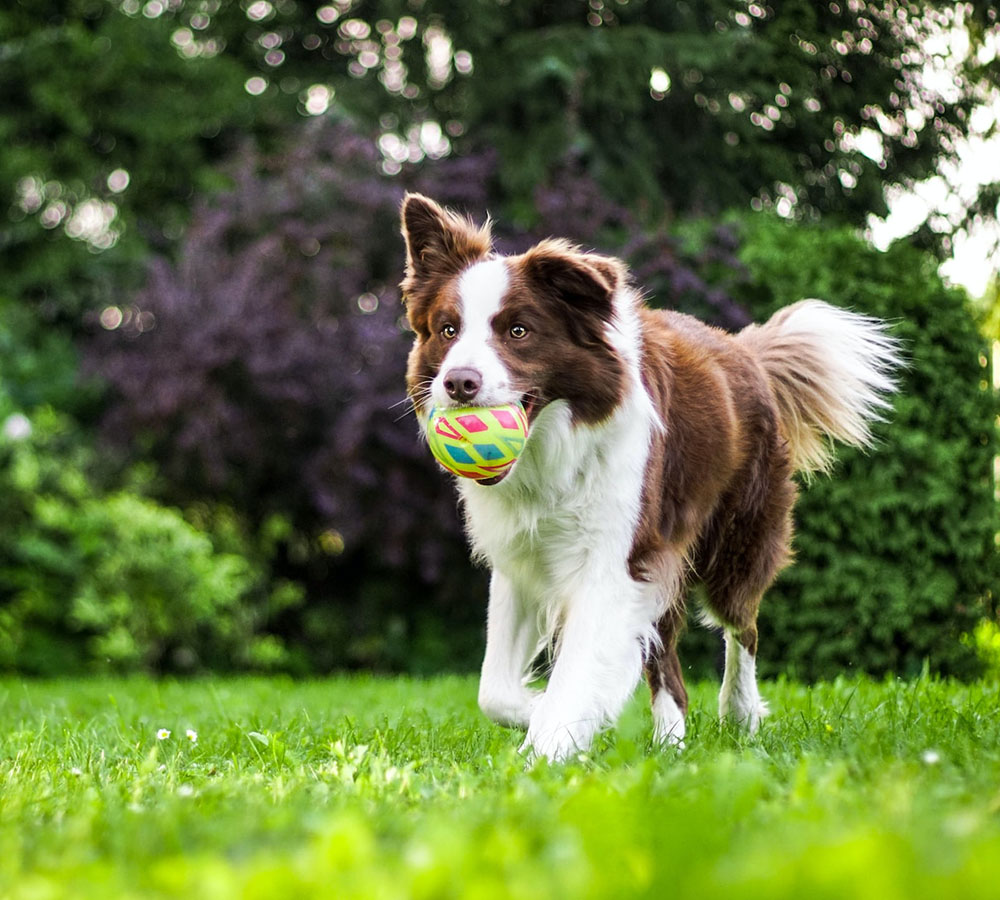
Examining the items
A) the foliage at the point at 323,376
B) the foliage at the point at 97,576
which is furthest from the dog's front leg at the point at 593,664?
the foliage at the point at 97,576

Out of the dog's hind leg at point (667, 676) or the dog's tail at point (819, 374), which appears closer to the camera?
the dog's hind leg at point (667, 676)

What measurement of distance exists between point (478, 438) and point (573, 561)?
61 centimetres

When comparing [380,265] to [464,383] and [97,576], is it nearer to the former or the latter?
[97,576]

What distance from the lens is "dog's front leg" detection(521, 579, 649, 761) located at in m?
3.58

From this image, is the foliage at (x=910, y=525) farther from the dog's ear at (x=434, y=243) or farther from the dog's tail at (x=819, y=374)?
the dog's ear at (x=434, y=243)

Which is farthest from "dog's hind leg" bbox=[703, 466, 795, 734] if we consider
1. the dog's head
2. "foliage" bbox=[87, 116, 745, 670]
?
"foliage" bbox=[87, 116, 745, 670]

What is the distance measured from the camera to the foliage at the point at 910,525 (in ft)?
23.7

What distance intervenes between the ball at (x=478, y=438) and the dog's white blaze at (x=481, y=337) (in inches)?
1.9

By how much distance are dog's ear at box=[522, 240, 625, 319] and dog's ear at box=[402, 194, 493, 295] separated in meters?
0.30

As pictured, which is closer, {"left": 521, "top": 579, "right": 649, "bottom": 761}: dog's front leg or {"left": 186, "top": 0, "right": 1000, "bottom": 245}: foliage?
{"left": 521, "top": 579, "right": 649, "bottom": 761}: dog's front leg

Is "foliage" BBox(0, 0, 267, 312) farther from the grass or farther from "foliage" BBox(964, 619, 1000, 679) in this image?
the grass

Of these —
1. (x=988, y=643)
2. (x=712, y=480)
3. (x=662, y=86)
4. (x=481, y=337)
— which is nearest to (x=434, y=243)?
(x=481, y=337)

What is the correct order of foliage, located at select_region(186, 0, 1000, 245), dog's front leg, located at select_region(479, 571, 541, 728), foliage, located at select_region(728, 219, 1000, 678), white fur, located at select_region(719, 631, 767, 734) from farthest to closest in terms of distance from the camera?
foliage, located at select_region(728, 219, 1000, 678) < foliage, located at select_region(186, 0, 1000, 245) < white fur, located at select_region(719, 631, 767, 734) < dog's front leg, located at select_region(479, 571, 541, 728)

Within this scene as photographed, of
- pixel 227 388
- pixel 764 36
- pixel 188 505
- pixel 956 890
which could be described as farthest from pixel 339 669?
pixel 956 890
